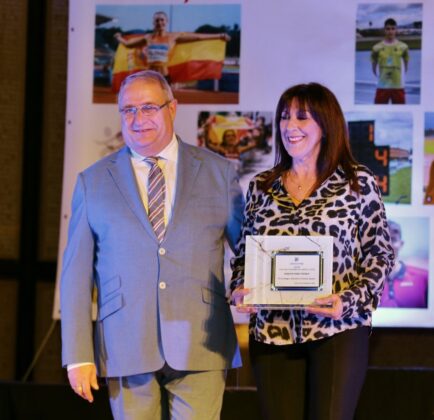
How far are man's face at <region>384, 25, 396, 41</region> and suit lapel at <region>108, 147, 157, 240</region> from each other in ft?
5.35

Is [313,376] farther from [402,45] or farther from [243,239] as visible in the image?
[402,45]

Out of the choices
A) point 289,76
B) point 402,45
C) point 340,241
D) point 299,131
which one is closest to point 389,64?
point 402,45

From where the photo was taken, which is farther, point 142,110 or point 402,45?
point 402,45

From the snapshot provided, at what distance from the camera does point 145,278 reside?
2701 mm

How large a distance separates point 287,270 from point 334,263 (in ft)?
0.56

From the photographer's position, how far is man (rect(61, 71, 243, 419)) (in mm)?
2697

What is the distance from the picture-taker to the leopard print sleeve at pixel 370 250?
2.53 metres

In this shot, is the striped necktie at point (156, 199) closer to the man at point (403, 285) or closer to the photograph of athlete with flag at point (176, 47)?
the photograph of athlete with flag at point (176, 47)

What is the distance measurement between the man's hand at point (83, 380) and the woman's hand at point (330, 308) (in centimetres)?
78

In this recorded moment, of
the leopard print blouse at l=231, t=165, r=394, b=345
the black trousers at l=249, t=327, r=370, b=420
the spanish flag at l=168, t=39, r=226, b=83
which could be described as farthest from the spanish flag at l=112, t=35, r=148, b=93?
the black trousers at l=249, t=327, r=370, b=420

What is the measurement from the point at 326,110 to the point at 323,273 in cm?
56

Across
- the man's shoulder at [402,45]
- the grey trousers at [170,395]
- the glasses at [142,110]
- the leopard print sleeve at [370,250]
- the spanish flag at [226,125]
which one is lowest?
the grey trousers at [170,395]

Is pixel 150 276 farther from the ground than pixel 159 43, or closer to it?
closer to it

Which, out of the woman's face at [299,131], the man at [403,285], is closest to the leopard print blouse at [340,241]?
the woman's face at [299,131]
